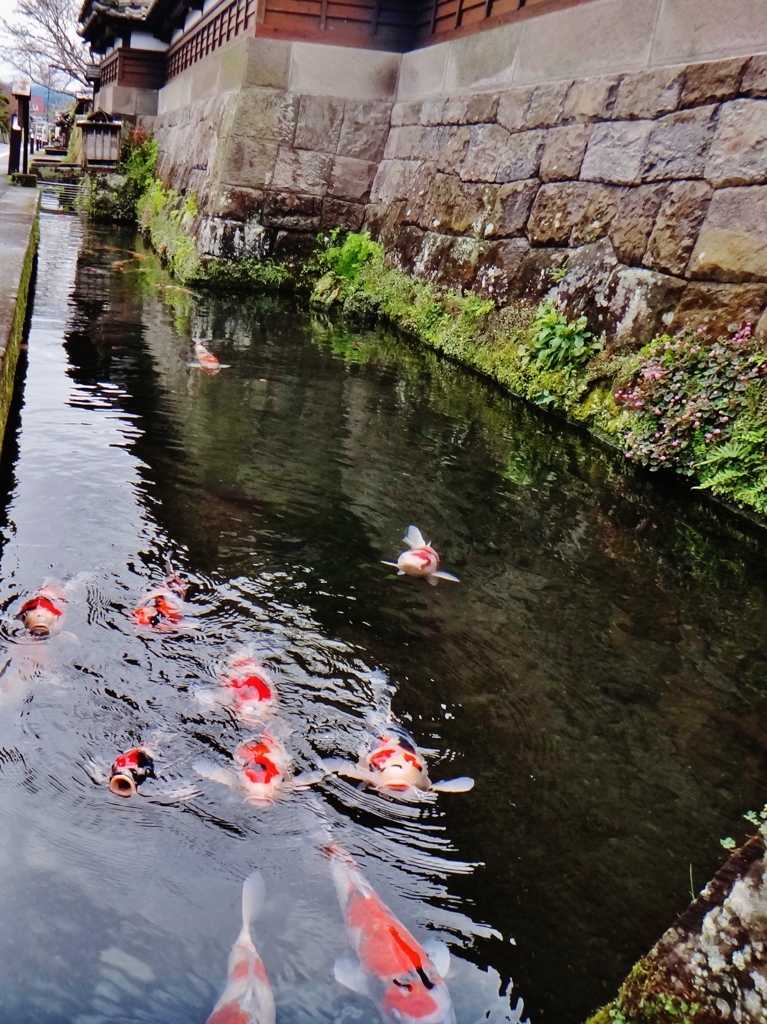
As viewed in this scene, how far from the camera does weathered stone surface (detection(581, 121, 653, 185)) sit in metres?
7.66

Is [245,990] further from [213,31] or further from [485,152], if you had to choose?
[213,31]

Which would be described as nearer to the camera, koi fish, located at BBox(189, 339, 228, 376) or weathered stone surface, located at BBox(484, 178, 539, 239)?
koi fish, located at BBox(189, 339, 228, 376)

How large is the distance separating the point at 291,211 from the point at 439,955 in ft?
42.2

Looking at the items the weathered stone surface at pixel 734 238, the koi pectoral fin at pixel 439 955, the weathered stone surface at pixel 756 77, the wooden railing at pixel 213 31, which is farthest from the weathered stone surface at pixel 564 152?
the koi pectoral fin at pixel 439 955

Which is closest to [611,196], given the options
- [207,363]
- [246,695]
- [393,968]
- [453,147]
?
[453,147]

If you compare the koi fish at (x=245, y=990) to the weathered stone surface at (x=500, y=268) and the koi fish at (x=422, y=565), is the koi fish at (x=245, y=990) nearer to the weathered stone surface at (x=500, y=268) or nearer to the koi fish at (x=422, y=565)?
the koi fish at (x=422, y=565)

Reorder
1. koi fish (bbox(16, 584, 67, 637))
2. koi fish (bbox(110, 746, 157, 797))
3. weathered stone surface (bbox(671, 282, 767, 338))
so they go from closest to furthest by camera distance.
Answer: koi fish (bbox(110, 746, 157, 797)) → koi fish (bbox(16, 584, 67, 637)) → weathered stone surface (bbox(671, 282, 767, 338))

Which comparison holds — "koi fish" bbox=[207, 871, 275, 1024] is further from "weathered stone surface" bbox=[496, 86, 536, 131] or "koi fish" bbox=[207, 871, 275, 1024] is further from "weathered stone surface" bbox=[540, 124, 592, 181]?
"weathered stone surface" bbox=[496, 86, 536, 131]

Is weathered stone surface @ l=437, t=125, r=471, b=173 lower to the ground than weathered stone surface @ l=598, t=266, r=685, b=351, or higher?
higher

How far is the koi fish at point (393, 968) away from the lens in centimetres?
203

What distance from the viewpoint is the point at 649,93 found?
24.8ft

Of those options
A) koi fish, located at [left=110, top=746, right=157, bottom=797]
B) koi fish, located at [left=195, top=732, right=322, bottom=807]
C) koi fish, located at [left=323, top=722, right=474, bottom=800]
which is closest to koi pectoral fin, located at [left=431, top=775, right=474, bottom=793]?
koi fish, located at [left=323, top=722, right=474, bottom=800]

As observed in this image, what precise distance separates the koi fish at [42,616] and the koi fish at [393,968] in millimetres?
1845

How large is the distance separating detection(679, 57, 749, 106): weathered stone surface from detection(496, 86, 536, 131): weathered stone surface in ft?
9.32
